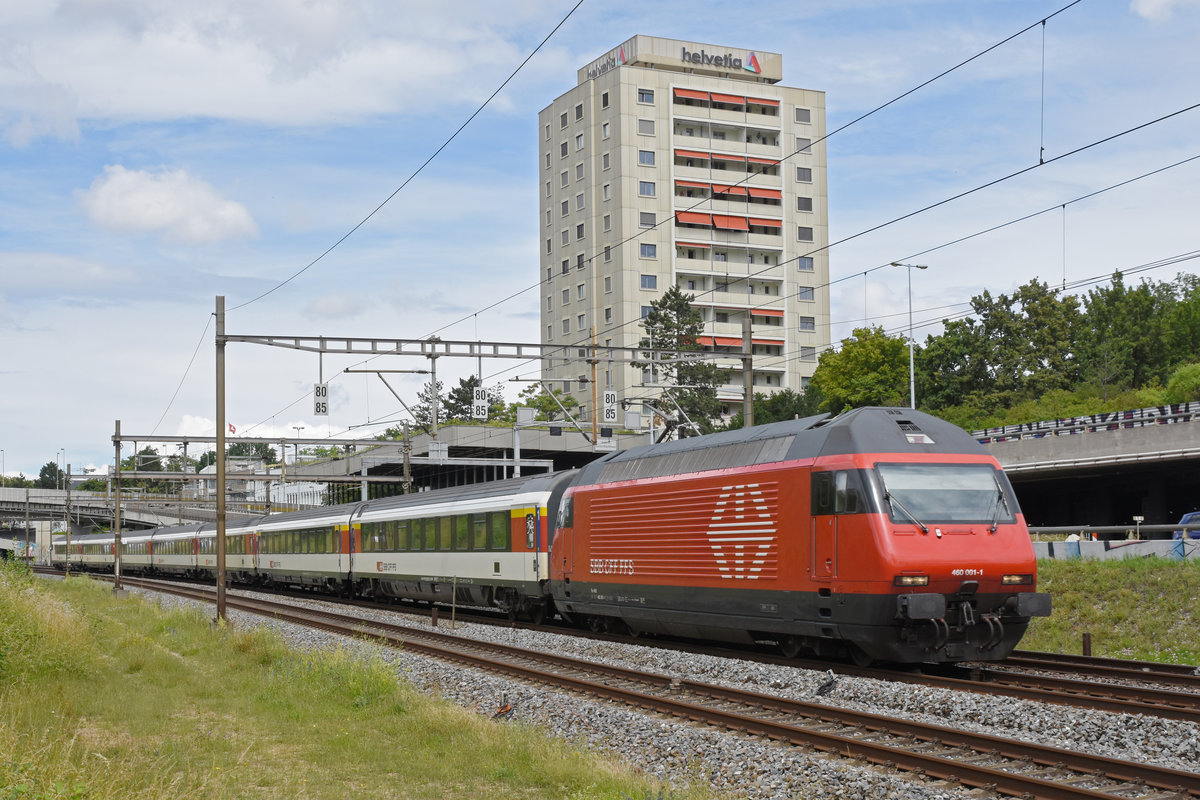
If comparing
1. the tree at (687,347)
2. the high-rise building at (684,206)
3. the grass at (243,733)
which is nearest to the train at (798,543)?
the grass at (243,733)

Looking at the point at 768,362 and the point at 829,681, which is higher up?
the point at 768,362

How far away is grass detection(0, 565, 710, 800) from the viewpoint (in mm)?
10602

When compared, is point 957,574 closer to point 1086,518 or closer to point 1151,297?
point 1086,518

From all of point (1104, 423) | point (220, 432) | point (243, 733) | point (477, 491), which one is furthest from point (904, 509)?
point (1104, 423)

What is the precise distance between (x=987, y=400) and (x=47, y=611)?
229ft

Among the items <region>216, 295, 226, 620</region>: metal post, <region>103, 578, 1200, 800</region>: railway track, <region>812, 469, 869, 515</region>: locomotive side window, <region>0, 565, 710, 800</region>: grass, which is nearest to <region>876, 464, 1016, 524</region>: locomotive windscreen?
<region>812, 469, 869, 515</region>: locomotive side window

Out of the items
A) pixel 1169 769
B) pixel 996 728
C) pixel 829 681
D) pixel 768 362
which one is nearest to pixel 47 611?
pixel 829 681

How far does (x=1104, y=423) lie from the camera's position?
45156 mm

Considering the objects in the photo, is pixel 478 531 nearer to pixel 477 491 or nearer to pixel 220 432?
pixel 477 491

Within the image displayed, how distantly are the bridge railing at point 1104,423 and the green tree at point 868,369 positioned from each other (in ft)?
126

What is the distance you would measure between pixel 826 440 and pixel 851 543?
1.67 meters

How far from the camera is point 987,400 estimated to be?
3285 inches

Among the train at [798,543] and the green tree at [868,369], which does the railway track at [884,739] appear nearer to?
the train at [798,543]

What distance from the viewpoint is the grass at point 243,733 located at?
10602 millimetres
